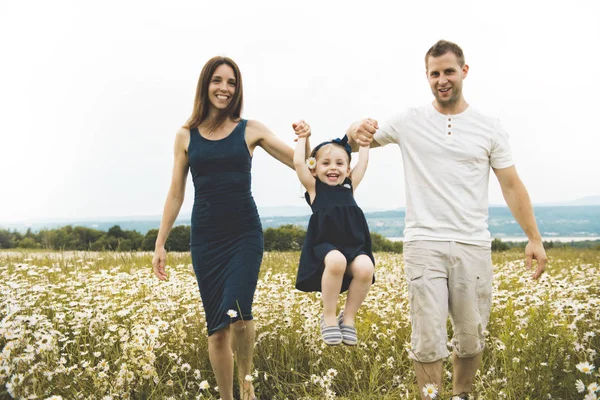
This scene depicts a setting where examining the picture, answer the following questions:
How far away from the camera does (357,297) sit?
3.94m

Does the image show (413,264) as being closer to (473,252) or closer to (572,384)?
(473,252)

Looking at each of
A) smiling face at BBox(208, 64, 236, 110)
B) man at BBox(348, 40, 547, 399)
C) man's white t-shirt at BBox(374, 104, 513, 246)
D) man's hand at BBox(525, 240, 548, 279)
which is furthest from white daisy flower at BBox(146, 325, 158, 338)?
man's hand at BBox(525, 240, 548, 279)

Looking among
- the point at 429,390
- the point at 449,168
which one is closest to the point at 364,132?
the point at 449,168

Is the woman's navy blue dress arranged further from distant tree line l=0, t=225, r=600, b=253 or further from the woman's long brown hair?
distant tree line l=0, t=225, r=600, b=253

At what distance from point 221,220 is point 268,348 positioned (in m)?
1.66

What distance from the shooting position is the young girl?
3846 millimetres

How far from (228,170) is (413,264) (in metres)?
1.69

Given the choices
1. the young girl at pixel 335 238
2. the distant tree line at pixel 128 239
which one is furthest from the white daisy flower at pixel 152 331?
the distant tree line at pixel 128 239

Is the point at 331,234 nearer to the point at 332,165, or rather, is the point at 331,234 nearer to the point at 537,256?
the point at 332,165

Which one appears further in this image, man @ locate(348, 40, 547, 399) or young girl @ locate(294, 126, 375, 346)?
man @ locate(348, 40, 547, 399)

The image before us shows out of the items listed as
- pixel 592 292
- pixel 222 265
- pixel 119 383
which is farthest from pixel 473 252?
pixel 592 292

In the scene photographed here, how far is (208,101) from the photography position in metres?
4.79

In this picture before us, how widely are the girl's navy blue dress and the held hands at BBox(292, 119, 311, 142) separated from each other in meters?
0.49

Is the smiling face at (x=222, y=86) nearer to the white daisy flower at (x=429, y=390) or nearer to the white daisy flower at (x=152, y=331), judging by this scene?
the white daisy flower at (x=152, y=331)
